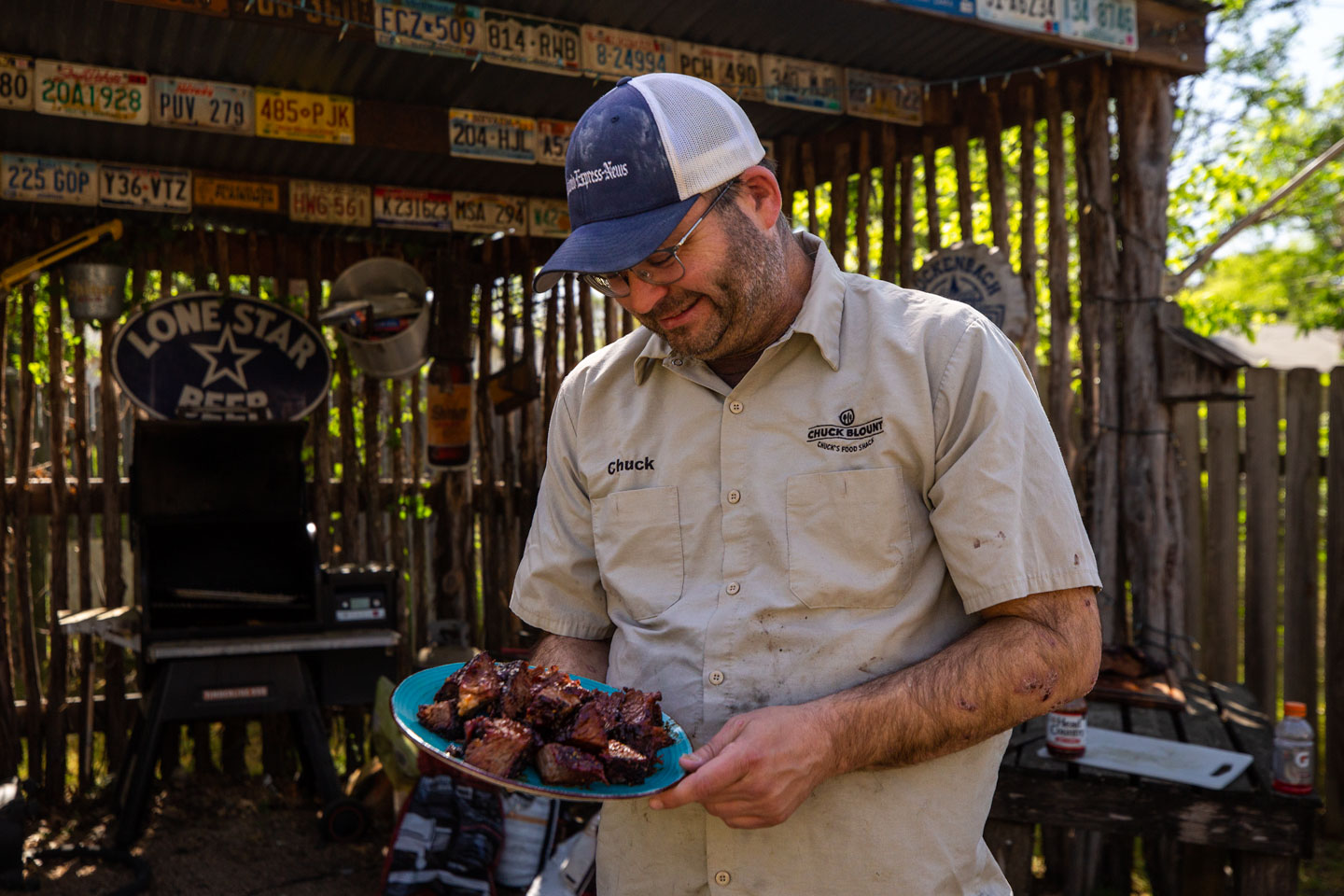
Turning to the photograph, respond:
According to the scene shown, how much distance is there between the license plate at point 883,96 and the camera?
4.93 metres

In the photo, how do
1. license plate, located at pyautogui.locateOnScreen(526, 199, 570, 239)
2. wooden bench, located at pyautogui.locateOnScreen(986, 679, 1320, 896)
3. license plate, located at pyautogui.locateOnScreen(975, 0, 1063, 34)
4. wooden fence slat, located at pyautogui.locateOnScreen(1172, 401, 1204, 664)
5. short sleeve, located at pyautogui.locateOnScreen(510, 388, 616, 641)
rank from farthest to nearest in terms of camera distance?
license plate, located at pyautogui.locateOnScreen(526, 199, 570, 239) < wooden fence slat, located at pyautogui.locateOnScreen(1172, 401, 1204, 664) < license plate, located at pyautogui.locateOnScreen(975, 0, 1063, 34) < wooden bench, located at pyautogui.locateOnScreen(986, 679, 1320, 896) < short sleeve, located at pyautogui.locateOnScreen(510, 388, 616, 641)

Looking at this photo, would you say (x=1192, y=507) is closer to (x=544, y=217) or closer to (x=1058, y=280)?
(x=1058, y=280)

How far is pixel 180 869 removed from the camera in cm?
A: 524

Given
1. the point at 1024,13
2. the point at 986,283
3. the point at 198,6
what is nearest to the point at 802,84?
the point at 1024,13

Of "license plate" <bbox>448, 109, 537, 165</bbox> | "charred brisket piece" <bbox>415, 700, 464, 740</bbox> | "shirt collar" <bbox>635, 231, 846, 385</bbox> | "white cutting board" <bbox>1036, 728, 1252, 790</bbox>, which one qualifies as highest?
"license plate" <bbox>448, 109, 537, 165</bbox>

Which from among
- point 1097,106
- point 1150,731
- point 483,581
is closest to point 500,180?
point 483,581

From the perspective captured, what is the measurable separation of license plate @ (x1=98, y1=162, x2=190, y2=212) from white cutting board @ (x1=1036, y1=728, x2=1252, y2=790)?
15.6ft

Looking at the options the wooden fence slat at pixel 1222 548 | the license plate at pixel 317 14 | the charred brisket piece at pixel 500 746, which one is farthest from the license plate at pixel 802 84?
the charred brisket piece at pixel 500 746

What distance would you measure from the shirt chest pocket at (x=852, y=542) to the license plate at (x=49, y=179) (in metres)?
4.85

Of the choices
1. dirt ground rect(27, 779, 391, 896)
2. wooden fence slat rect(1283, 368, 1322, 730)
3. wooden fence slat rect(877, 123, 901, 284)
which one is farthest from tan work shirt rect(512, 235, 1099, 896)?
wooden fence slat rect(1283, 368, 1322, 730)

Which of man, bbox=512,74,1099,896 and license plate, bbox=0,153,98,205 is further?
license plate, bbox=0,153,98,205

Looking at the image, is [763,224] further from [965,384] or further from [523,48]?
[523,48]

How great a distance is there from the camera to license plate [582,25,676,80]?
14.4 feet

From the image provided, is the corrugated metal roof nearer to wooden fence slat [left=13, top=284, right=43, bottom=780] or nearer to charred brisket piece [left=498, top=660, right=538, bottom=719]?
wooden fence slat [left=13, top=284, right=43, bottom=780]
